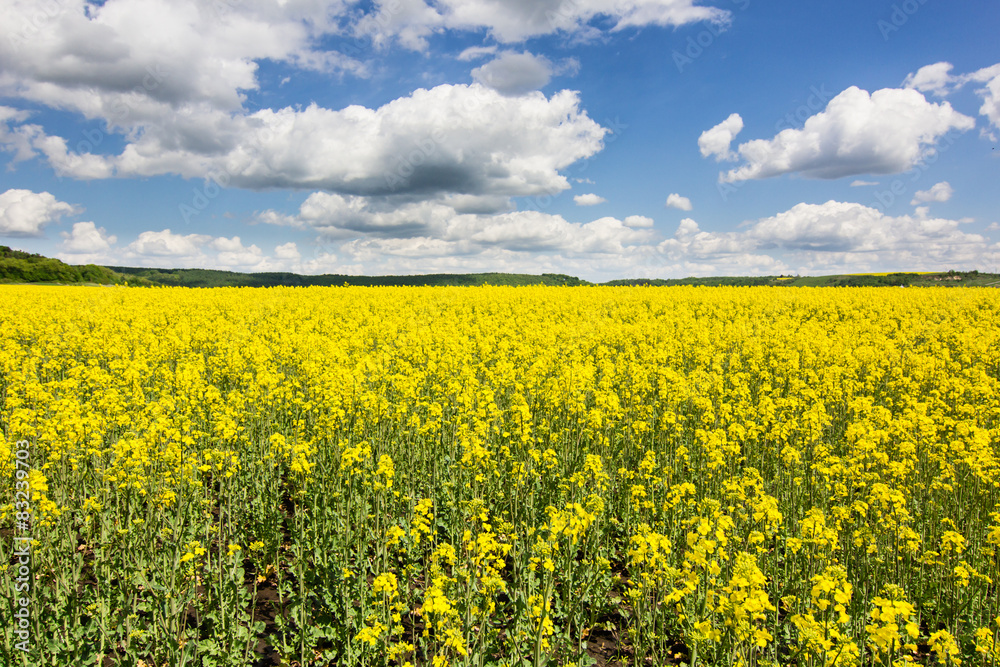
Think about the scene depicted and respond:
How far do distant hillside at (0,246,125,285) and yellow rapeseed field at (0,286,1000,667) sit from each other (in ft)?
250

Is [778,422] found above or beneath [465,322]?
beneath

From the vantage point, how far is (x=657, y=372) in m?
12.5

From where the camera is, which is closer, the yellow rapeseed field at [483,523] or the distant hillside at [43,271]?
the yellow rapeseed field at [483,523]

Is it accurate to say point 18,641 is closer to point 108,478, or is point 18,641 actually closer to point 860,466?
point 108,478

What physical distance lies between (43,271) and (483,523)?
3793 inches

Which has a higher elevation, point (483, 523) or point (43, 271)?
point (43, 271)

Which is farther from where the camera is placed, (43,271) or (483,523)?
(43,271)

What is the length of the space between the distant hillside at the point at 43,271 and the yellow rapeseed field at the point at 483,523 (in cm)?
7627

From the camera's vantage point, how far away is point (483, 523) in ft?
18.8

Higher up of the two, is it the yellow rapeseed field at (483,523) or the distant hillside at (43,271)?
the distant hillside at (43,271)

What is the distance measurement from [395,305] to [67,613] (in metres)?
23.2

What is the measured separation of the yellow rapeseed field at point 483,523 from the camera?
4.80 meters

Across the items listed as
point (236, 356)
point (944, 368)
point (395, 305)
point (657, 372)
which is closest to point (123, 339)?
point (236, 356)

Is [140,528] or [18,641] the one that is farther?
[140,528]
